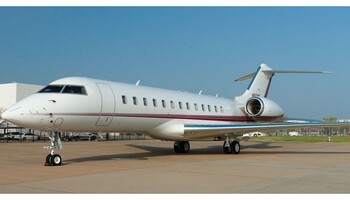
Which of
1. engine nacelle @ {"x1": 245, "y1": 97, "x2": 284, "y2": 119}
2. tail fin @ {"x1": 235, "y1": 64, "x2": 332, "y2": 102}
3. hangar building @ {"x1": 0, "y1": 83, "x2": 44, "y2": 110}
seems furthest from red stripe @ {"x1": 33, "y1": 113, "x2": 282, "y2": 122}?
hangar building @ {"x1": 0, "y1": 83, "x2": 44, "y2": 110}

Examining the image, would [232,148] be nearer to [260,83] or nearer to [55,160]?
[260,83]

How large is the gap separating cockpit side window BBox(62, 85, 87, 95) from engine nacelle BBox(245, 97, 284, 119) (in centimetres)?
1135

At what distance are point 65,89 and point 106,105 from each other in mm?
1658

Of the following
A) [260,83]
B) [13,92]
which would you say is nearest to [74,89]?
[260,83]

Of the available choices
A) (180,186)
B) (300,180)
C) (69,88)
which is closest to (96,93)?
(69,88)

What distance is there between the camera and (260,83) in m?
24.8

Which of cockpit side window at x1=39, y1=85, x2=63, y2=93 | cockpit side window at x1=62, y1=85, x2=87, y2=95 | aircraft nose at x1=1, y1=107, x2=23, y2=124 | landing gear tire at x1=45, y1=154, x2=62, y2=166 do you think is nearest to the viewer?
aircraft nose at x1=1, y1=107, x2=23, y2=124

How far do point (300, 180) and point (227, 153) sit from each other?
10.2 m

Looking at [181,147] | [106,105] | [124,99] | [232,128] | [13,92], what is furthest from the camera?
[13,92]

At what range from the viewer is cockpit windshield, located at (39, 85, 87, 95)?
13.1m

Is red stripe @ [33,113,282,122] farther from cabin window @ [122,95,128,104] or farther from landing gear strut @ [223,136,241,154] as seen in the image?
landing gear strut @ [223,136,241,154]

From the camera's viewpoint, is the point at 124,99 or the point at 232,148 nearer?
the point at 124,99

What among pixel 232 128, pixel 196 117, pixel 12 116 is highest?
pixel 196 117

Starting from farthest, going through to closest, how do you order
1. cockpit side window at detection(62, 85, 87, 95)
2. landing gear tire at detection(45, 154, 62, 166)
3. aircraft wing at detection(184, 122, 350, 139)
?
aircraft wing at detection(184, 122, 350, 139) < cockpit side window at detection(62, 85, 87, 95) < landing gear tire at detection(45, 154, 62, 166)
